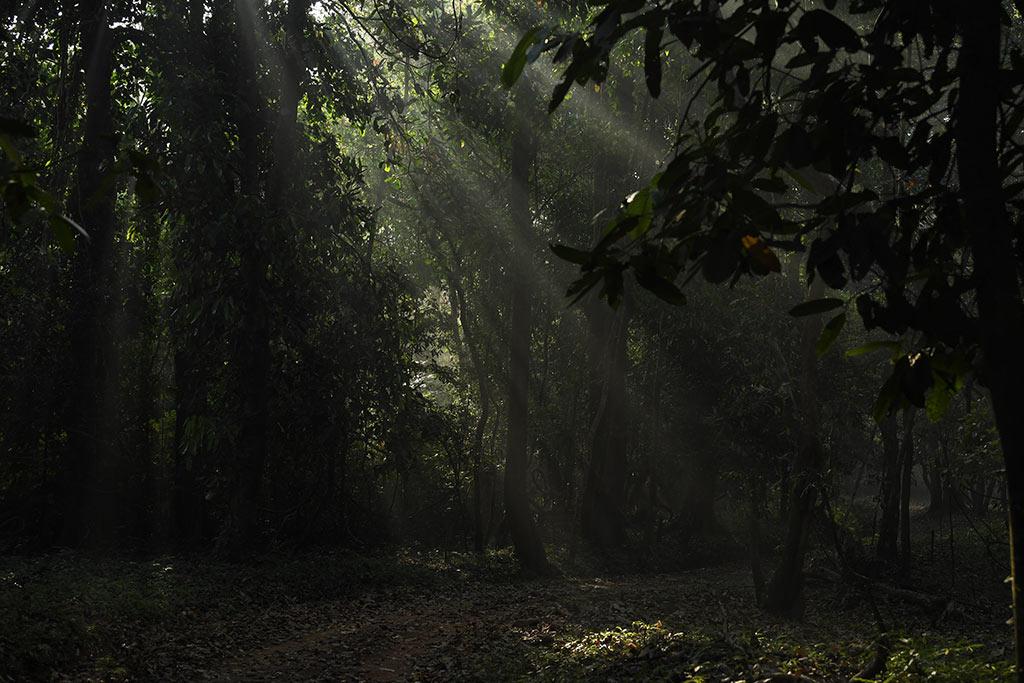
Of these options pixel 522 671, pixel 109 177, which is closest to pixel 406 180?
pixel 522 671

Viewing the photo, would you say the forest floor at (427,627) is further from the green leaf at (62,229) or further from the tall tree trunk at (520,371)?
the green leaf at (62,229)

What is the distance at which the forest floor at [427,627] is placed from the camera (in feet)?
23.9

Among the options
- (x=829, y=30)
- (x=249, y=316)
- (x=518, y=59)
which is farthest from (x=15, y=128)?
(x=249, y=316)

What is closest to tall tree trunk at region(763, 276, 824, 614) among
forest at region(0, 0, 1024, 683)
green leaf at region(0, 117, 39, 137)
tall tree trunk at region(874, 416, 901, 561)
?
forest at region(0, 0, 1024, 683)

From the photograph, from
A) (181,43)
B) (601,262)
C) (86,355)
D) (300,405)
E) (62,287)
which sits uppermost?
(181,43)

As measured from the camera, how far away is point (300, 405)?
14.9 m

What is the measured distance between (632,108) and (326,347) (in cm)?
773

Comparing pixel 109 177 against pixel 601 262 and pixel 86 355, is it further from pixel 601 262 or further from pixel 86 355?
pixel 86 355

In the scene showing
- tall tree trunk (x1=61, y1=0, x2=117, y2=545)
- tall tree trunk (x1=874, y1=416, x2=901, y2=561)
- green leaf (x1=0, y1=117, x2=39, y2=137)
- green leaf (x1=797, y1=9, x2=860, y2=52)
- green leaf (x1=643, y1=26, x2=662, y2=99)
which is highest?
tall tree trunk (x1=61, y1=0, x2=117, y2=545)

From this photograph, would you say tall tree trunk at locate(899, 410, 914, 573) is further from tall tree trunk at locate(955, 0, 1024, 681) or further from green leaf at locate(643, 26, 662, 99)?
green leaf at locate(643, 26, 662, 99)

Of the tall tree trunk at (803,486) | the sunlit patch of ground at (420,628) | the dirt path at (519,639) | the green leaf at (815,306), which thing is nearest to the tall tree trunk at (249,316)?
the sunlit patch of ground at (420,628)

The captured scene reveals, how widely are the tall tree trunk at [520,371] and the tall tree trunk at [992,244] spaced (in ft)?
46.8

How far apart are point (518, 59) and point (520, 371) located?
49.7 feet

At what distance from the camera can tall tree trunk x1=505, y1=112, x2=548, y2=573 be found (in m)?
17.3
